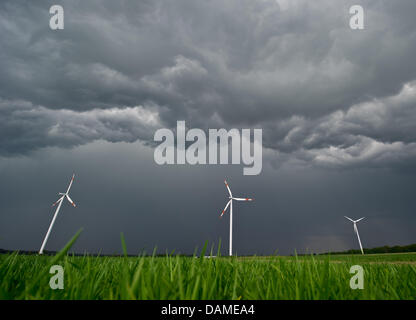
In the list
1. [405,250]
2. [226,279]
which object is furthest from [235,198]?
[405,250]

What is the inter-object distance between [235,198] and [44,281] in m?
50.9

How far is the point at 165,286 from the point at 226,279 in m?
1.58

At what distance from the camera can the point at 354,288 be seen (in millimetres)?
3881
